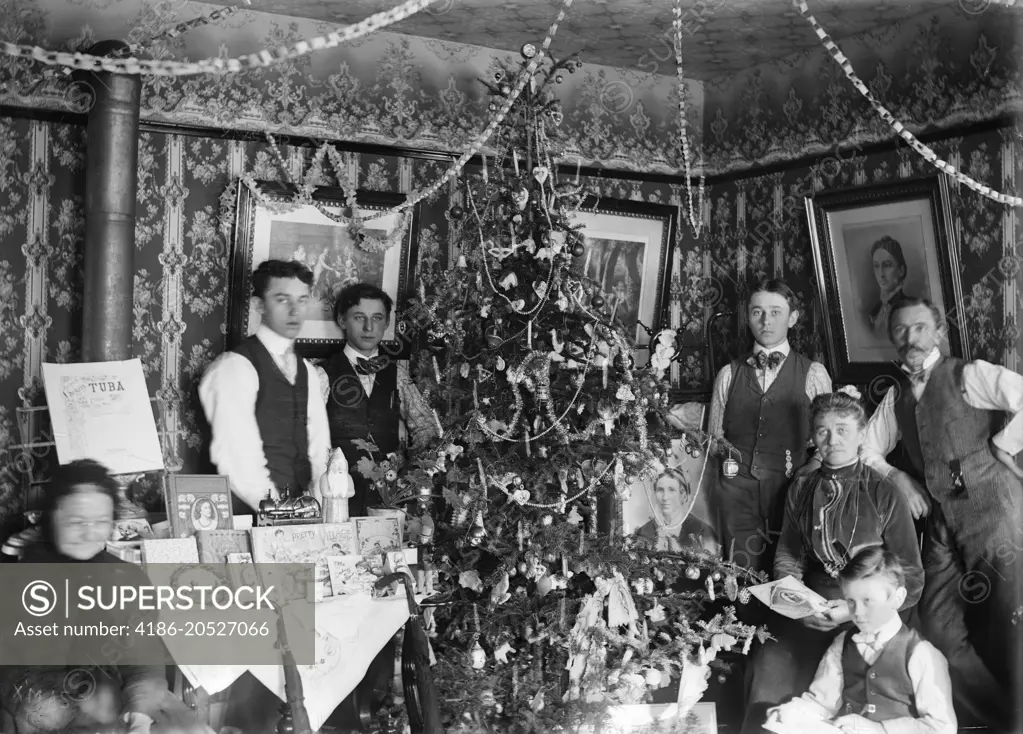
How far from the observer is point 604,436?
5.04m

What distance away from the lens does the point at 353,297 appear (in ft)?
19.6

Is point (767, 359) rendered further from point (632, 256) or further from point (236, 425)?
point (236, 425)

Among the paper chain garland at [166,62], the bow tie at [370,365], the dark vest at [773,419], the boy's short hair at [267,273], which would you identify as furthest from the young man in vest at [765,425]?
the paper chain garland at [166,62]

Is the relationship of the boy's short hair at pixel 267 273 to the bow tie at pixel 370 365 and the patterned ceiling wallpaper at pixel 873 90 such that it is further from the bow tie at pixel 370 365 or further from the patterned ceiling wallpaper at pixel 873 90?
the patterned ceiling wallpaper at pixel 873 90

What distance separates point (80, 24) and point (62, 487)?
235cm

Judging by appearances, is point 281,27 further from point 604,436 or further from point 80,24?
point 604,436

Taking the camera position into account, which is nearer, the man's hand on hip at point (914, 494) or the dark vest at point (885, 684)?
the dark vest at point (885, 684)

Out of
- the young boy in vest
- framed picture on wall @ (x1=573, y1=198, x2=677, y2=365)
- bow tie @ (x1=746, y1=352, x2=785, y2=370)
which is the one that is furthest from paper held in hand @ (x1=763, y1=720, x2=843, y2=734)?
framed picture on wall @ (x1=573, y1=198, x2=677, y2=365)

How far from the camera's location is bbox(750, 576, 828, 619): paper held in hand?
5.29m

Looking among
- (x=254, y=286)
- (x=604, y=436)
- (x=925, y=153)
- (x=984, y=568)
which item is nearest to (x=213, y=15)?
(x=254, y=286)

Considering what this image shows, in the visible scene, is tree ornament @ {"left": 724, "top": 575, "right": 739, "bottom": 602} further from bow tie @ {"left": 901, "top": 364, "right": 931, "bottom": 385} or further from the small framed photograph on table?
the small framed photograph on table

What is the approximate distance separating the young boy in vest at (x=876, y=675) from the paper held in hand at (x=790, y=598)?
0.56 feet

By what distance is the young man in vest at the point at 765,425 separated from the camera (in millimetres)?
5797

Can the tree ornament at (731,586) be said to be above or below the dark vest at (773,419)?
below
